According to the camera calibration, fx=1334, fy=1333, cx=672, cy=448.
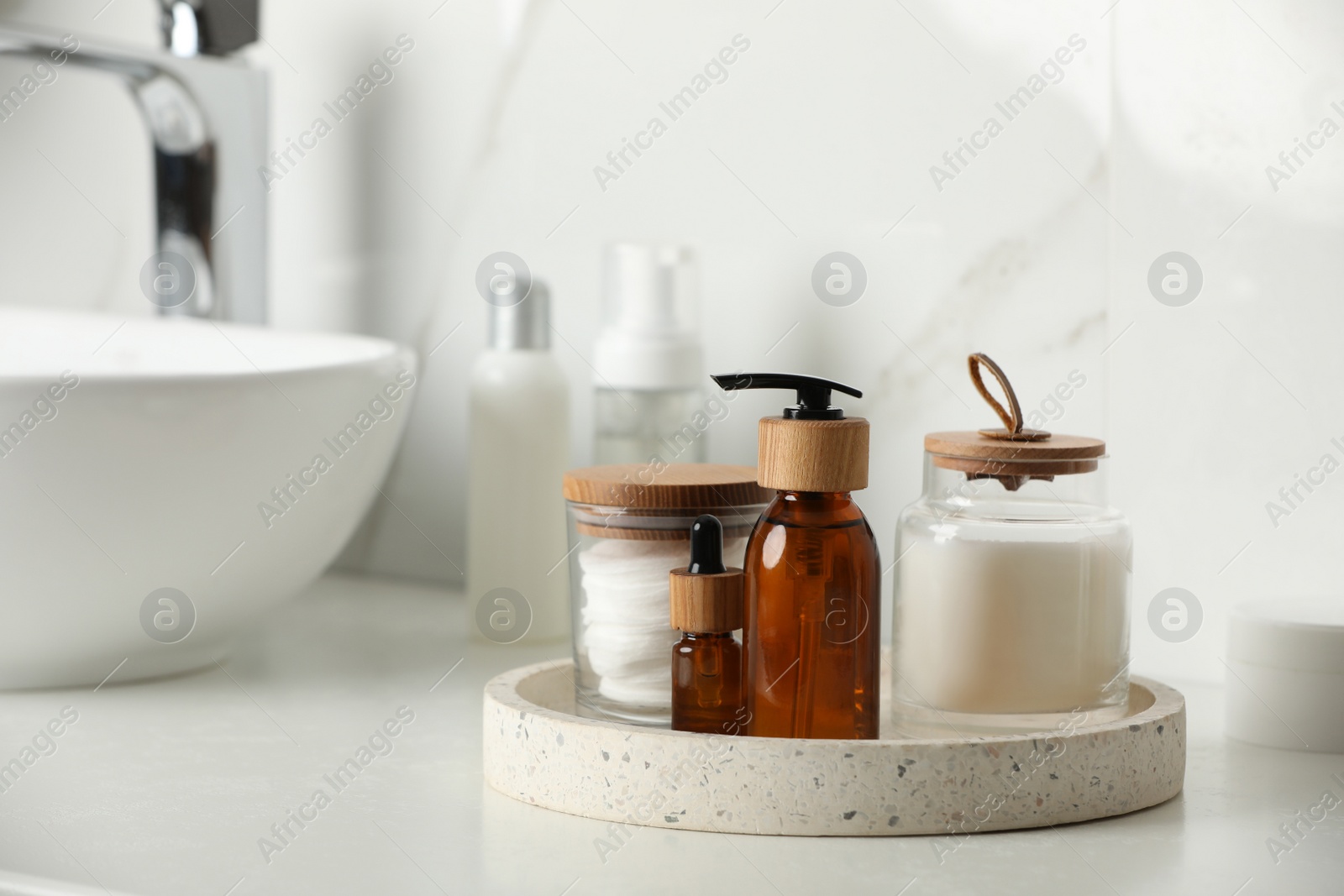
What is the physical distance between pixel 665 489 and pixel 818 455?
71 millimetres

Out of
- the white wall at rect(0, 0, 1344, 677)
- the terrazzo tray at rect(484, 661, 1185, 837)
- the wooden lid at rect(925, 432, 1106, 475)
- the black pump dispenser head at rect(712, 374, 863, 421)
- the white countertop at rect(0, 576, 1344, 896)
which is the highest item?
the white wall at rect(0, 0, 1344, 677)

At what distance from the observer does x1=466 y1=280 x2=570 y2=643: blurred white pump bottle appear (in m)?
0.75

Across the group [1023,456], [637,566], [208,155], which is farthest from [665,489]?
[208,155]

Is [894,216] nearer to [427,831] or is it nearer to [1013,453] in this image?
[1013,453]

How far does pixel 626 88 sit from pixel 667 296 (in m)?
0.15

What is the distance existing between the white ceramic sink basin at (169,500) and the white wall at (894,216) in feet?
0.66

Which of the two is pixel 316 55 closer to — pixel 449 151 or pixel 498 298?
pixel 449 151

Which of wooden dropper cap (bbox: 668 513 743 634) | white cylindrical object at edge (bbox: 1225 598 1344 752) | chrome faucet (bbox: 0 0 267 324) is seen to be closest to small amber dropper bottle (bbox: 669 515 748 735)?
wooden dropper cap (bbox: 668 513 743 634)

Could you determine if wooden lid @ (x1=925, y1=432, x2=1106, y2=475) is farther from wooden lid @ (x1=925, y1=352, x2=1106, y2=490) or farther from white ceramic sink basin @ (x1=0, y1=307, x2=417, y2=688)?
white ceramic sink basin @ (x1=0, y1=307, x2=417, y2=688)

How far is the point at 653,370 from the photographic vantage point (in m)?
0.72

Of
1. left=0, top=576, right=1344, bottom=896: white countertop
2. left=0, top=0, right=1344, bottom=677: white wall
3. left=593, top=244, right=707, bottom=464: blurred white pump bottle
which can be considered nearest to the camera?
left=0, top=576, right=1344, bottom=896: white countertop

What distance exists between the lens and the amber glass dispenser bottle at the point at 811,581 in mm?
467

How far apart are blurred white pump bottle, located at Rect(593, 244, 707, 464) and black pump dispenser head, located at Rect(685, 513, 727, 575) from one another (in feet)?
0.76

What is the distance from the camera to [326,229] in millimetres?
953
